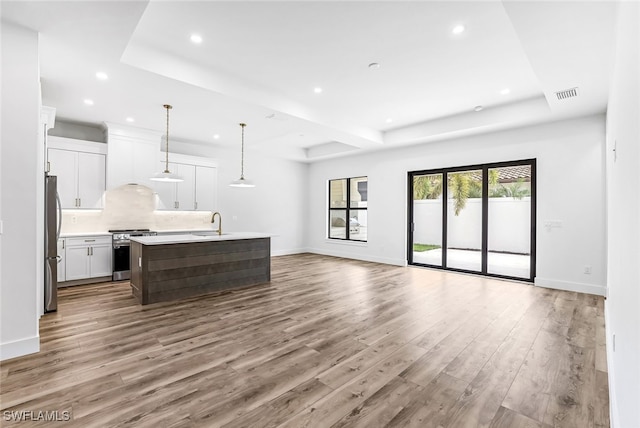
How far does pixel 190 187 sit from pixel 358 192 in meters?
4.32

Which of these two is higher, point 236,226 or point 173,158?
point 173,158

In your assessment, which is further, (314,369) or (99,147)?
(99,147)

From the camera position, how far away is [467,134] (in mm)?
5926

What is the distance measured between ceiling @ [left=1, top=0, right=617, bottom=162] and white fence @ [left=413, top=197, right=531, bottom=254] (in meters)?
1.50

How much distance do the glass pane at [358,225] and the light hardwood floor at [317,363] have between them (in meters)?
3.90

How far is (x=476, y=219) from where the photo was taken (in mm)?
6055

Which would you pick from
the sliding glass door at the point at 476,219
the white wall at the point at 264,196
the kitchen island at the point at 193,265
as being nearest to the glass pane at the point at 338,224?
the white wall at the point at 264,196

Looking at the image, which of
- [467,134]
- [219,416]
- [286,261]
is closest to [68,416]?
[219,416]

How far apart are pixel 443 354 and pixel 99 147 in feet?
21.2

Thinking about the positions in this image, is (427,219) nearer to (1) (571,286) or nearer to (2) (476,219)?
(2) (476,219)

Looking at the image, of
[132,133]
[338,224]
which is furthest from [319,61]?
[338,224]

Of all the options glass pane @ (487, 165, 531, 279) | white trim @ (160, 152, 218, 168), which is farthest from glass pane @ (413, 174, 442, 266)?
white trim @ (160, 152, 218, 168)

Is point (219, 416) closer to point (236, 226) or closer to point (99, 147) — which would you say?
point (99, 147)

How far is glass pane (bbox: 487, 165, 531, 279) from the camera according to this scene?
550 cm
